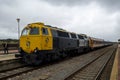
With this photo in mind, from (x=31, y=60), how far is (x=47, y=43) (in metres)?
2.14

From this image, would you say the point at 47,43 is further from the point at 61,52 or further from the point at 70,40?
the point at 70,40

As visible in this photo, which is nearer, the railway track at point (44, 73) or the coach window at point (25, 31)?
the railway track at point (44, 73)

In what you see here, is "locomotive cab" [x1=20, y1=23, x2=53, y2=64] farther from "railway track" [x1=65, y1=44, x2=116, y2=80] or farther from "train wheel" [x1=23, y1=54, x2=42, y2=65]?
"railway track" [x1=65, y1=44, x2=116, y2=80]

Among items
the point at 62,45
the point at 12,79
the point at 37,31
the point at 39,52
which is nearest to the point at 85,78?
the point at 12,79

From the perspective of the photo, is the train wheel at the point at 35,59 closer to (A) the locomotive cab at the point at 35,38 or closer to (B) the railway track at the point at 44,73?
(B) the railway track at the point at 44,73

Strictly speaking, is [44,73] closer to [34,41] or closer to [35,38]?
[34,41]

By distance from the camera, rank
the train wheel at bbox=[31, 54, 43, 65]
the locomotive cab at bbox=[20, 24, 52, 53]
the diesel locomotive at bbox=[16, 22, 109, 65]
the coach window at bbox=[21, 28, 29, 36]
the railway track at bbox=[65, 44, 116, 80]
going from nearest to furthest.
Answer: the railway track at bbox=[65, 44, 116, 80]
the train wheel at bbox=[31, 54, 43, 65]
the diesel locomotive at bbox=[16, 22, 109, 65]
the locomotive cab at bbox=[20, 24, 52, 53]
the coach window at bbox=[21, 28, 29, 36]

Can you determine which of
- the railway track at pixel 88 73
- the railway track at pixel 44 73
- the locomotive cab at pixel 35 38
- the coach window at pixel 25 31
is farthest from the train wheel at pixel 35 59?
the railway track at pixel 88 73

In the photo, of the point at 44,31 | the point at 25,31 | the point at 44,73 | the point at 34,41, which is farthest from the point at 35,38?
the point at 44,73

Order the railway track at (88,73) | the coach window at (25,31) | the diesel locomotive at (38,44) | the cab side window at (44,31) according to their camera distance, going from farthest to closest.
Answer: 1. the coach window at (25,31)
2. the cab side window at (44,31)
3. the diesel locomotive at (38,44)
4. the railway track at (88,73)

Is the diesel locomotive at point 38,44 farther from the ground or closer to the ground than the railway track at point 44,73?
farther from the ground

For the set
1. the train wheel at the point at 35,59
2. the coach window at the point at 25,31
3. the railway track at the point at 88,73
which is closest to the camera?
the railway track at the point at 88,73

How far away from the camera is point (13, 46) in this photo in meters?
35.5

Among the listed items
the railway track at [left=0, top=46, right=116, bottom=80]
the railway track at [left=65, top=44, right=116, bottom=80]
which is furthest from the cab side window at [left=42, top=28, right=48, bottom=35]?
the railway track at [left=65, top=44, right=116, bottom=80]
